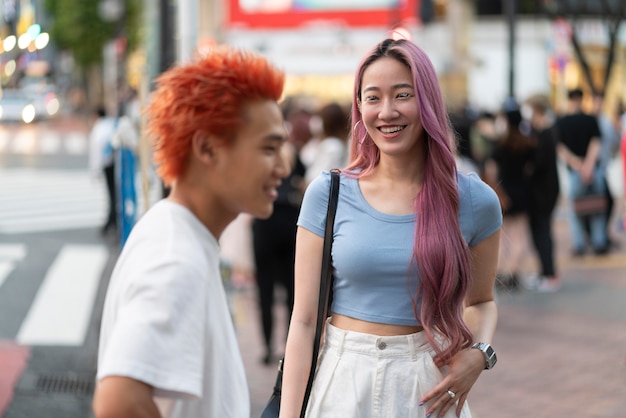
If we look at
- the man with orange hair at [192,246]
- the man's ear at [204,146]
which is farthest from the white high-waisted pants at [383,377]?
the man's ear at [204,146]

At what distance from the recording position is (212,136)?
2.02 m

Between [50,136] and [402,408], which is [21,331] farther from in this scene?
[50,136]

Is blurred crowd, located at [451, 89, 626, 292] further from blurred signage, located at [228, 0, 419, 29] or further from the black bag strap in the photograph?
blurred signage, located at [228, 0, 419, 29]

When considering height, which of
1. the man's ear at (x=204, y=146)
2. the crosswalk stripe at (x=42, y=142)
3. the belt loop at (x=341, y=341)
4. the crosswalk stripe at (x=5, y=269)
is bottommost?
the crosswalk stripe at (x=42, y=142)

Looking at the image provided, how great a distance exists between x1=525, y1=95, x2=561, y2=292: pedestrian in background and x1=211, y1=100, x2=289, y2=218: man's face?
8.97 metres

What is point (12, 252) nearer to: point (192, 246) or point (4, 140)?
point (192, 246)

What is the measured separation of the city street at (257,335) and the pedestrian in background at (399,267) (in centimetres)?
334

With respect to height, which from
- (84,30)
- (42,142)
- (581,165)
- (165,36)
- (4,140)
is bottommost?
(42,142)

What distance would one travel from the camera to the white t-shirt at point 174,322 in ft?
5.98

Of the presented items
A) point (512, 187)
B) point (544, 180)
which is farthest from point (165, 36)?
point (544, 180)

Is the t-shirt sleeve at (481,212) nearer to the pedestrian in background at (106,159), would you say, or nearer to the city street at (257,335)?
the city street at (257,335)

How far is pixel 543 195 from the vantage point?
11062 mm

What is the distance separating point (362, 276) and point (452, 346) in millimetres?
311

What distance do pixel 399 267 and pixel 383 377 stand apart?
0.98 feet
